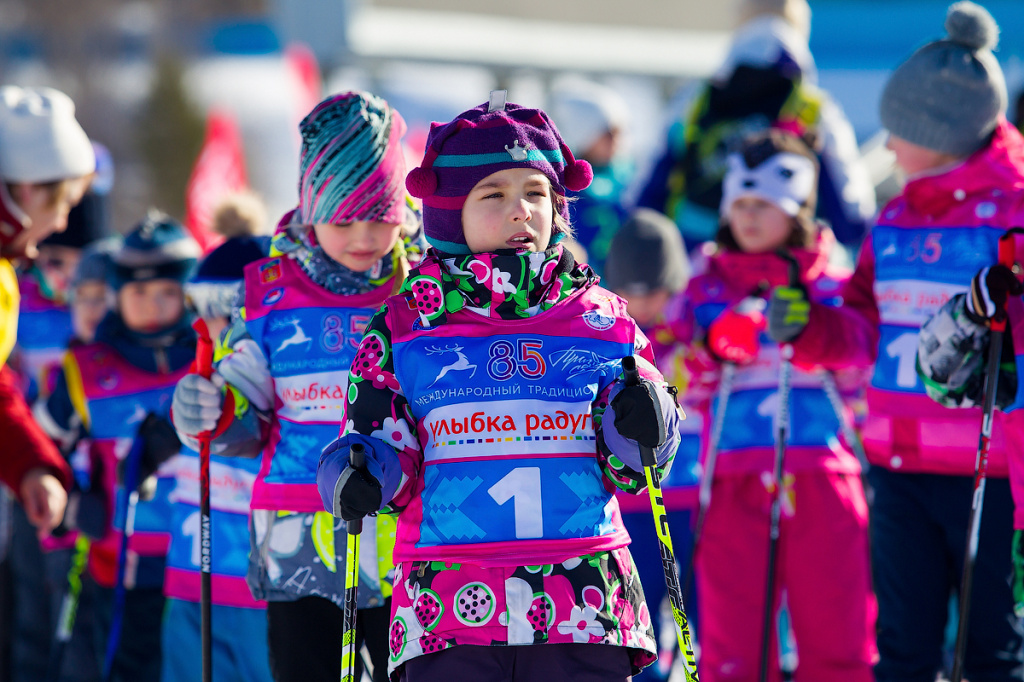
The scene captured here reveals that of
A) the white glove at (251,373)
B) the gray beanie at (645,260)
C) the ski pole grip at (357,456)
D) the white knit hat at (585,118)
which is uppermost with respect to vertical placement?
the white knit hat at (585,118)

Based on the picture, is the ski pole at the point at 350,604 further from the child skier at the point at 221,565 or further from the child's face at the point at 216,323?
the child's face at the point at 216,323

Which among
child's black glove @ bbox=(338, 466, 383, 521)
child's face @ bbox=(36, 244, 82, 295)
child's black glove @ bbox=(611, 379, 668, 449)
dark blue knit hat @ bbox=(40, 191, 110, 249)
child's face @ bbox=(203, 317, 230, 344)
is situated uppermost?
dark blue knit hat @ bbox=(40, 191, 110, 249)

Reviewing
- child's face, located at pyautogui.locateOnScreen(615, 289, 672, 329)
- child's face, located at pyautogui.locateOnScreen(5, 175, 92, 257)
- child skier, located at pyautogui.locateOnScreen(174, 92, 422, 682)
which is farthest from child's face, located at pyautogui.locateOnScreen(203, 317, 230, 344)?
child's face, located at pyautogui.locateOnScreen(615, 289, 672, 329)

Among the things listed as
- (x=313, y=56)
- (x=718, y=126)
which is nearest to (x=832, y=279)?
(x=718, y=126)

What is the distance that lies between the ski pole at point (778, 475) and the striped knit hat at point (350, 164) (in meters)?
1.42

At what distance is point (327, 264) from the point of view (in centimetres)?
361

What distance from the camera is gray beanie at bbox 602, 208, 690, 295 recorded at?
5215 mm

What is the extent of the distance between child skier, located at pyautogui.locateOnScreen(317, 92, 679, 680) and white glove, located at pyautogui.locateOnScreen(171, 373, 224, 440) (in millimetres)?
662

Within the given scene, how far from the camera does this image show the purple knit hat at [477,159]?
2822mm

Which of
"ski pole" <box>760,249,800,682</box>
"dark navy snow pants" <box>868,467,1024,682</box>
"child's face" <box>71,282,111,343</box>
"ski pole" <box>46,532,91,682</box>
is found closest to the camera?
"dark navy snow pants" <box>868,467,1024,682</box>

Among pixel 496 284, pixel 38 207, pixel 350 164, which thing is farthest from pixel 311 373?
pixel 38 207

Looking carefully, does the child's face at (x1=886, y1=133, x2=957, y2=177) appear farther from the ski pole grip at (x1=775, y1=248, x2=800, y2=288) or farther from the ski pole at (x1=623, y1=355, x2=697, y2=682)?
the ski pole at (x1=623, y1=355, x2=697, y2=682)

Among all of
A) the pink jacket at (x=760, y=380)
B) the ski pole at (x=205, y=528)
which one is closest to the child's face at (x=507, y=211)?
the ski pole at (x=205, y=528)

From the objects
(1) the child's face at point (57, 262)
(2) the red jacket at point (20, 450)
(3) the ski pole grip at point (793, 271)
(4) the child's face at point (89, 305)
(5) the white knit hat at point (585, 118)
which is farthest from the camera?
(5) the white knit hat at point (585, 118)
